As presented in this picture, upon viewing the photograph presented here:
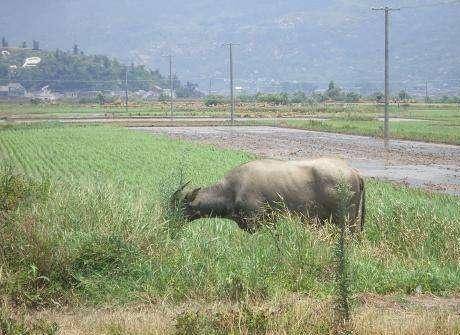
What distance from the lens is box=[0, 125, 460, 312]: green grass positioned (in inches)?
311

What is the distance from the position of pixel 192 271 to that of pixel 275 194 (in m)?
3.05

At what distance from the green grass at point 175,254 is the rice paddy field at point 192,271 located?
0.05 feet

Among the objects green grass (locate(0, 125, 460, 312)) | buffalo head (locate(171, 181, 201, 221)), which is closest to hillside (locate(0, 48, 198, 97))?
buffalo head (locate(171, 181, 201, 221))

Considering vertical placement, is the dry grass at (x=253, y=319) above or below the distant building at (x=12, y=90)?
below

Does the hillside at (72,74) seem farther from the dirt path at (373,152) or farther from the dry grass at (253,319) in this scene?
the dry grass at (253,319)

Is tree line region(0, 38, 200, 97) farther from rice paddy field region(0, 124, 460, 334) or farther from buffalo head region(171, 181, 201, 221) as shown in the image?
rice paddy field region(0, 124, 460, 334)

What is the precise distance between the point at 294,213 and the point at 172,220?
1826 mm

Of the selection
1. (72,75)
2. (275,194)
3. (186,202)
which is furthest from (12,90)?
(275,194)

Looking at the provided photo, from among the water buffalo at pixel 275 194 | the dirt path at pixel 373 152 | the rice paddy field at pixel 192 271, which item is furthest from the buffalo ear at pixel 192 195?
the dirt path at pixel 373 152

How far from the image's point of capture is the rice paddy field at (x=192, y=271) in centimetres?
671

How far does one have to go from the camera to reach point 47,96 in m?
134

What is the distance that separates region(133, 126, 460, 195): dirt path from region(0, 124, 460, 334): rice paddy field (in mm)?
9561

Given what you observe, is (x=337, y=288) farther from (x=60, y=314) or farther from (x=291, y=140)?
(x=291, y=140)

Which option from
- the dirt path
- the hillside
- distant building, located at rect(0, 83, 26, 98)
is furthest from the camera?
the hillside
